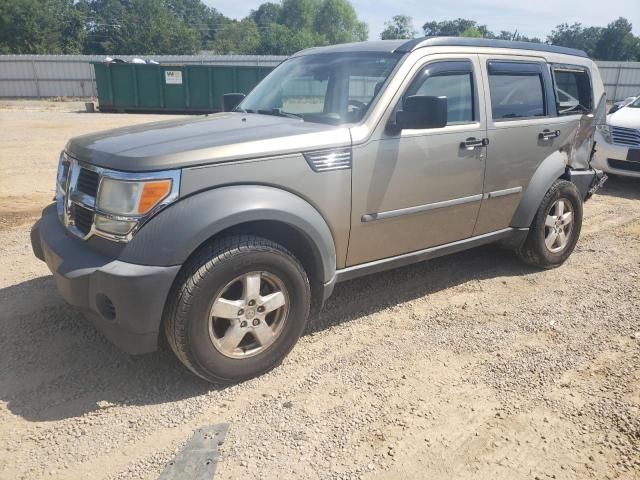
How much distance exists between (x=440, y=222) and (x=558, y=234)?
161 cm

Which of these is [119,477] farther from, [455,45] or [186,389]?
[455,45]

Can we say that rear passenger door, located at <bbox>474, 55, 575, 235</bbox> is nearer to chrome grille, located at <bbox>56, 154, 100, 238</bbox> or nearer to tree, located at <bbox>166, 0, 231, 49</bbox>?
chrome grille, located at <bbox>56, 154, 100, 238</bbox>

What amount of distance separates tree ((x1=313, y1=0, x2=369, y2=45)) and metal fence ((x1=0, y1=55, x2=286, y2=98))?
70.3m

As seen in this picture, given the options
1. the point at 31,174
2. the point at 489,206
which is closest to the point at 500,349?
the point at 489,206

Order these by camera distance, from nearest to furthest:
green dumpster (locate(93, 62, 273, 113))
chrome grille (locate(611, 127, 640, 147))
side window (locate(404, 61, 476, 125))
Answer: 1. side window (locate(404, 61, 476, 125))
2. chrome grille (locate(611, 127, 640, 147))
3. green dumpster (locate(93, 62, 273, 113))

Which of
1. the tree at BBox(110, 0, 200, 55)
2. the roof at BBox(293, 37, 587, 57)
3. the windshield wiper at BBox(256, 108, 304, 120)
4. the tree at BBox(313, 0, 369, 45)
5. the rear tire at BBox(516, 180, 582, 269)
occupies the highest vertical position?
the tree at BBox(313, 0, 369, 45)

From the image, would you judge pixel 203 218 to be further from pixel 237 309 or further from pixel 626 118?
pixel 626 118

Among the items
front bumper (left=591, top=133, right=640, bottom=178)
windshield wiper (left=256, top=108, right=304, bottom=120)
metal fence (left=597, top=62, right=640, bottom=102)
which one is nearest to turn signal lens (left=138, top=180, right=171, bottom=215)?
→ windshield wiper (left=256, top=108, right=304, bottom=120)

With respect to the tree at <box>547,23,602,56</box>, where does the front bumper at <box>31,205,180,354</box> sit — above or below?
below

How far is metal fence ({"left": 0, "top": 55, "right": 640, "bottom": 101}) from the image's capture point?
30891 millimetres

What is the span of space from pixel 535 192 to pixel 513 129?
0.63m

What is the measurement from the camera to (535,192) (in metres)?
4.45

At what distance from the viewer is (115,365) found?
10.4ft

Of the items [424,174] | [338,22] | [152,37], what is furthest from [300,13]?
[424,174]
